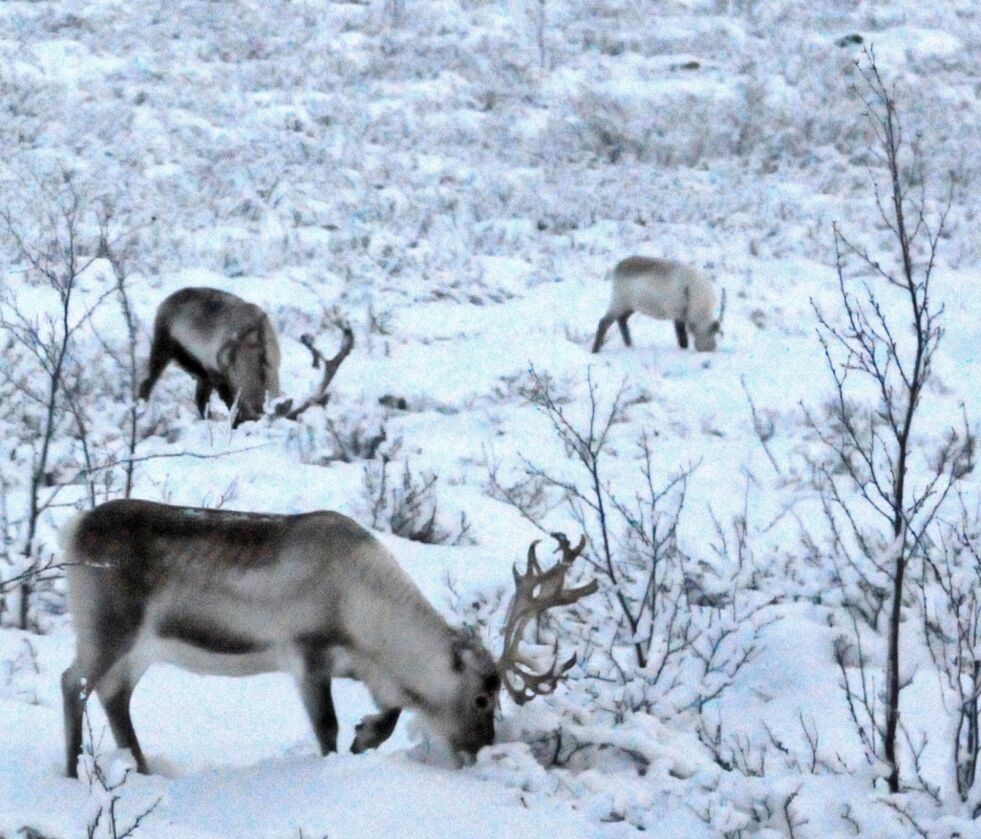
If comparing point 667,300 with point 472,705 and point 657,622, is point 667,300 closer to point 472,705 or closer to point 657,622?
point 657,622

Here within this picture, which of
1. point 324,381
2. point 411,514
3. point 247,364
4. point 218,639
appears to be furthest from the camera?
point 247,364

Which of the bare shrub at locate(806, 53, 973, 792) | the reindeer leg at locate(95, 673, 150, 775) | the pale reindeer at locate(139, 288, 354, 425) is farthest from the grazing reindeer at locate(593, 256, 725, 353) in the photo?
the reindeer leg at locate(95, 673, 150, 775)

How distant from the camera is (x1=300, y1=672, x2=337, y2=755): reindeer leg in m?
4.33

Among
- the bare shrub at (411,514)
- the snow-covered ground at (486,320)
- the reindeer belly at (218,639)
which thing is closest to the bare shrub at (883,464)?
the snow-covered ground at (486,320)

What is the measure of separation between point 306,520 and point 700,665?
1.61m

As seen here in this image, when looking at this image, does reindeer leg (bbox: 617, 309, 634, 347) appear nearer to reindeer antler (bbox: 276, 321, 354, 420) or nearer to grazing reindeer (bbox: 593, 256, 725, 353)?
grazing reindeer (bbox: 593, 256, 725, 353)

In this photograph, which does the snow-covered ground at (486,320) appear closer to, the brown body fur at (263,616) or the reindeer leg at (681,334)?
the brown body fur at (263,616)

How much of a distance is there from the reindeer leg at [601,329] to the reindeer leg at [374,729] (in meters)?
7.88

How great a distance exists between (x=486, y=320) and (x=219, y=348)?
383 centimetres

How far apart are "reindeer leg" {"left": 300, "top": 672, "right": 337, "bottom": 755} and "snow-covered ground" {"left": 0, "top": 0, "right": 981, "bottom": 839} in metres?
0.18

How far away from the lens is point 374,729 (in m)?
4.49

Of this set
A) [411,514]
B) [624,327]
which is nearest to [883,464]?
[411,514]

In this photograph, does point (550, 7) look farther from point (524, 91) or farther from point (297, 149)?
point (297, 149)

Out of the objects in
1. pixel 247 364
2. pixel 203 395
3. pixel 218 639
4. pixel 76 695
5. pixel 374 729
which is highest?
pixel 247 364
